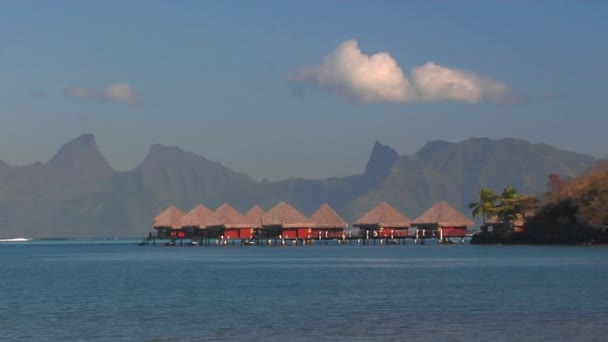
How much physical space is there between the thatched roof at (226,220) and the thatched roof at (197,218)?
634 millimetres

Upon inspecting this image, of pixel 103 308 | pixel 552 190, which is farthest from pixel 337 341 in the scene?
pixel 552 190

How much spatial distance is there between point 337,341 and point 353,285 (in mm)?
19704

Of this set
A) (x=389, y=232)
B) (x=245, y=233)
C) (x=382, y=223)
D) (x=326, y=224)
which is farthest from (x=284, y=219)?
(x=389, y=232)

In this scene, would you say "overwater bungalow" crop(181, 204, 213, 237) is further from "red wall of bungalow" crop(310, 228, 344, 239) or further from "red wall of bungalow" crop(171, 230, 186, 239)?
"red wall of bungalow" crop(310, 228, 344, 239)

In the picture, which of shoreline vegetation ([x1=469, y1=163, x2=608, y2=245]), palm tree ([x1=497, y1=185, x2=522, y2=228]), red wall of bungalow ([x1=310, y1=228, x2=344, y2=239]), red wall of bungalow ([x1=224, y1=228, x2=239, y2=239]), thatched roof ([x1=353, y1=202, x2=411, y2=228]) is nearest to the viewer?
shoreline vegetation ([x1=469, y1=163, x2=608, y2=245])

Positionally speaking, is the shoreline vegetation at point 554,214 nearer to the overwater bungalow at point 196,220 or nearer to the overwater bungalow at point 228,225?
the overwater bungalow at point 228,225

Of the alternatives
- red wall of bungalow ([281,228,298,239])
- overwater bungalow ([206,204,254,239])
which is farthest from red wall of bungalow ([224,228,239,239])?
red wall of bungalow ([281,228,298,239])

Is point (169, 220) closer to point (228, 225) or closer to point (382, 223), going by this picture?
point (228, 225)

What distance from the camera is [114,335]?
30.8m

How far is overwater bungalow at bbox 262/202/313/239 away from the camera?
4471 inches

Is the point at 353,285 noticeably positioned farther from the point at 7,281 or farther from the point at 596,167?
the point at 596,167

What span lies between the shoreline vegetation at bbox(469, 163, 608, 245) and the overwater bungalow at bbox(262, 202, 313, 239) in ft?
55.7

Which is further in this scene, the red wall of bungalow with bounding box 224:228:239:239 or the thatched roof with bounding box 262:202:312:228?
the red wall of bungalow with bounding box 224:228:239:239

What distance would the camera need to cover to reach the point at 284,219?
11369 cm
